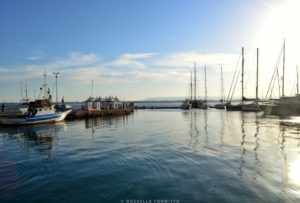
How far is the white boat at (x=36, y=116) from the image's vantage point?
36.8 meters

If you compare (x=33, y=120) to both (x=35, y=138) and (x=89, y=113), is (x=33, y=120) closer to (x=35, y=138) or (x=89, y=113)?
(x=35, y=138)

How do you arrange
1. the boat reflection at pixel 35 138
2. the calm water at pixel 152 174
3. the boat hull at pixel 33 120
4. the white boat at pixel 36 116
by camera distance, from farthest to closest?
1. the white boat at pixel 36 116
2. the boat hull at pixel 33 120
3. the boat reflection at pixel 35 138
4. the calm water at pixel 152 174

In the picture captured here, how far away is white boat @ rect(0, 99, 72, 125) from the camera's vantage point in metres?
36.8

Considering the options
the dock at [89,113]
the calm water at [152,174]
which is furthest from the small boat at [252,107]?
the calm water at [152,174]

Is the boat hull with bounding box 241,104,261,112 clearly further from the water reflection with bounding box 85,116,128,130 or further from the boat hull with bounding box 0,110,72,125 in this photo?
the boat hull with bounding box 0,110,72,125

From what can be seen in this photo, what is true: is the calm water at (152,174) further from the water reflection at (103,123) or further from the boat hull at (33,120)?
the boat hull at (33,120)

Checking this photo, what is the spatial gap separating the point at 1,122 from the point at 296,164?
44.4m

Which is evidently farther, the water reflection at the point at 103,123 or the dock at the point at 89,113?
the dock at the point at 89,113

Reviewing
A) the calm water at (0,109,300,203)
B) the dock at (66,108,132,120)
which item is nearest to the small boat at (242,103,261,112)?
the dock at (66,108,132,120)

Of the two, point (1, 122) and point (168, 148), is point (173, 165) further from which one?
point (1, 122)

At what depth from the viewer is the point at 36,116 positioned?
39281 millimetres

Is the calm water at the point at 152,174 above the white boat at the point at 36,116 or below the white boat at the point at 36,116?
below

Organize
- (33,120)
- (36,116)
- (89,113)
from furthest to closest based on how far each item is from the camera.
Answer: (89,113) < (36,116) < (33,120)

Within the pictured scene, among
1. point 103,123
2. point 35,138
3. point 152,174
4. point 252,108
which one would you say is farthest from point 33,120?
point 252,108
